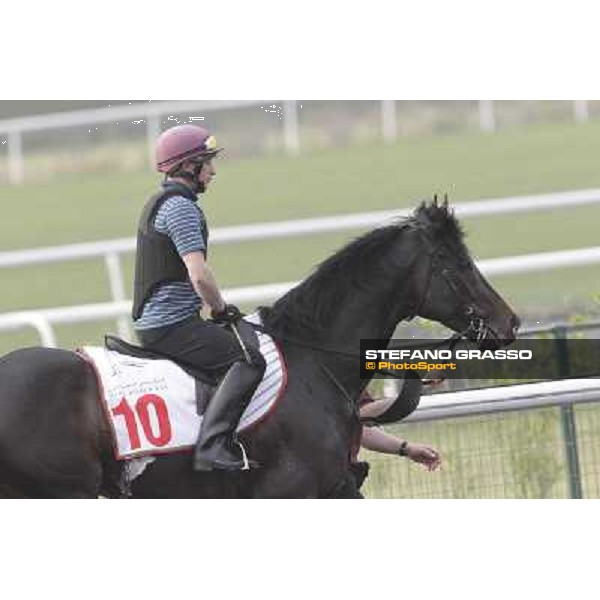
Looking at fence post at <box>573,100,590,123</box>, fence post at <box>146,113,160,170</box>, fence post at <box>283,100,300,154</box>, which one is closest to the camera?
fence post at <box>146,113,160,170</box>

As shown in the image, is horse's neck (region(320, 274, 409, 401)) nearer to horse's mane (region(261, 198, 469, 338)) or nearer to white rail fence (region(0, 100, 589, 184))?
horse's mane (region(261, 198, 469, 338))

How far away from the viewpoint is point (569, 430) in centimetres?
757

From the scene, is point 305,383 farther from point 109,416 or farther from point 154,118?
point 154,118

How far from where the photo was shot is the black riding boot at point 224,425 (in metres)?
5.91

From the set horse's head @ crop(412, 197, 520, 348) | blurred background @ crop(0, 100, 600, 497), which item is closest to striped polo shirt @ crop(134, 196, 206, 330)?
horse's head @ crop(412, 197, 520, 348)

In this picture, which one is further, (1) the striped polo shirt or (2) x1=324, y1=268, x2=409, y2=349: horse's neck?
(2) x1=324, y1=268, x2=409, y2=349: horse's neck

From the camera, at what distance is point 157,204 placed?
6090mm

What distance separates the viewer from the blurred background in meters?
17.0

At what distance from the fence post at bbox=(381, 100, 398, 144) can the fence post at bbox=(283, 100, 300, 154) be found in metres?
1.02

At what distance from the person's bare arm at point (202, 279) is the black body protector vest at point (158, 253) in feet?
0.41

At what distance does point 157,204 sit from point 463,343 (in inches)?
50.8

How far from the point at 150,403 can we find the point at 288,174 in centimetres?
1439

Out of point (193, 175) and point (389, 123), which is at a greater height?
point (389, 123)

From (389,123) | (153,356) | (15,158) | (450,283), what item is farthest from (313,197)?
(153,356)
